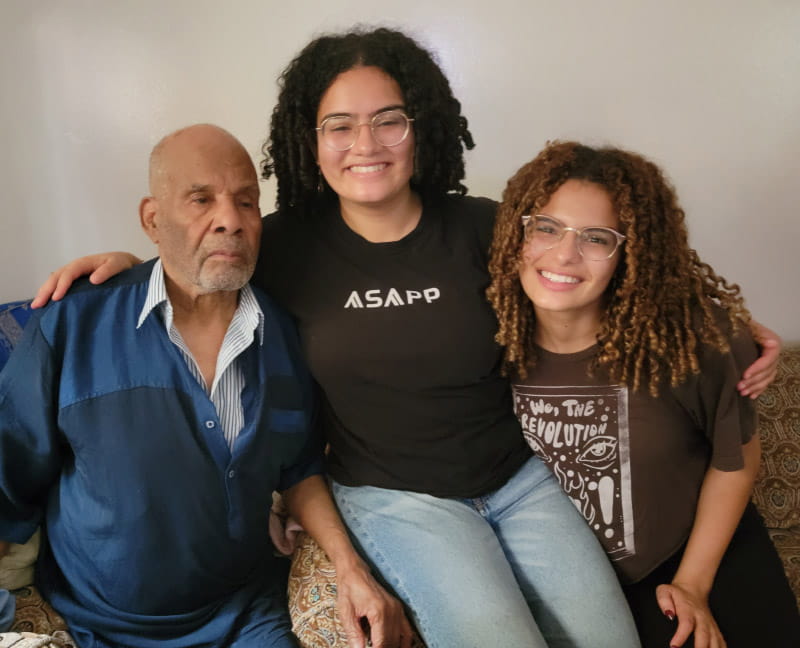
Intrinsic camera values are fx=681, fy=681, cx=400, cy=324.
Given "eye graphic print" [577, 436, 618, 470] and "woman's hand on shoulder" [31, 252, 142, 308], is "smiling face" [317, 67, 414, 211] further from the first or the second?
"eye graphic print" [577, 436, 618, 470]

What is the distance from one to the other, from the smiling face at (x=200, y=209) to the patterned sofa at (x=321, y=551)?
70cm

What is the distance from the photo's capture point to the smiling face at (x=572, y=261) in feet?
4.78

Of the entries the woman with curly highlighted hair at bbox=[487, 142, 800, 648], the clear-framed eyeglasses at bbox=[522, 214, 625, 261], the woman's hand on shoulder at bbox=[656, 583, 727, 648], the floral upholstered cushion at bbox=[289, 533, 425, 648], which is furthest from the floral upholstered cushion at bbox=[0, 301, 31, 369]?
the woman's hand on shoulder at bbox=[656, 583, 727, 648]

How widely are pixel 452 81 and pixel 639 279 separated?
46.7 inches

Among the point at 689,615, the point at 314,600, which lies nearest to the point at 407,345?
the point at 314,600

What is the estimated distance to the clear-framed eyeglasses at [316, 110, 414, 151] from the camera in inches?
61.6

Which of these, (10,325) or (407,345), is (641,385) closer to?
(407,345)

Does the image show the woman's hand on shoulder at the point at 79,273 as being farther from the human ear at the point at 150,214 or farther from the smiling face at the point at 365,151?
the smiling face at the point at 365,151

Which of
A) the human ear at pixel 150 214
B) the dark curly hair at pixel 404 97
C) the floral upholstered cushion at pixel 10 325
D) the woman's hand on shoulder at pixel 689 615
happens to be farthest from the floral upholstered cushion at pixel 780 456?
the floral upholstered cushion at pixel 10 325

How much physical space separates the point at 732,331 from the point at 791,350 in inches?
44.9

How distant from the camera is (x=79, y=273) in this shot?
148 centimetres

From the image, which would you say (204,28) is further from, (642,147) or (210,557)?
(210,557)

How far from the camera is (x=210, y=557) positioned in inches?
58.1

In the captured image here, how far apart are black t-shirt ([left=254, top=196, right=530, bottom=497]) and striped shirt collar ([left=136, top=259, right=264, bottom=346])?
0.12m
